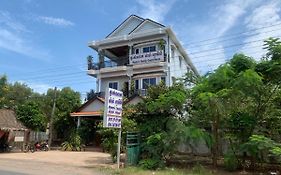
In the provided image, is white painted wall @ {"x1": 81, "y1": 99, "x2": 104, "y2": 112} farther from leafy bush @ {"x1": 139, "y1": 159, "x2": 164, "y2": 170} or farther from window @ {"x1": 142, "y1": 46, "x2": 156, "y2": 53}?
leafy bush @ {"x1": 139, "y1": 159, "x2": 164, "y2": 170}

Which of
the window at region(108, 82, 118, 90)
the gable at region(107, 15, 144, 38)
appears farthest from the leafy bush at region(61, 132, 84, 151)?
the gable at region(107, 15, 144, 38)

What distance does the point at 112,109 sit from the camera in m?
15.5

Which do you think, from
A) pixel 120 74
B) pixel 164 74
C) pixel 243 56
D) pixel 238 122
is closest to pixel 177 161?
pixel 238 122

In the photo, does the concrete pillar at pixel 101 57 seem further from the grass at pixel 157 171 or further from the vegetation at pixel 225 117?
the grass at pixel 157 171

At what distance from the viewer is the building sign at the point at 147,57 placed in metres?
29.5

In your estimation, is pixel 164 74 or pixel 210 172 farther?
pixel 164 74

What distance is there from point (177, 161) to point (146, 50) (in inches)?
603

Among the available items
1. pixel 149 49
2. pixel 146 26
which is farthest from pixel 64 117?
pixel 146 26

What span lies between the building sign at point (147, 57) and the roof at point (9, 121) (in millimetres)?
11390

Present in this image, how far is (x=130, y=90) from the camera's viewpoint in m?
29.9

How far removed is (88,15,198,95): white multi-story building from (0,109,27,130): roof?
328 inches

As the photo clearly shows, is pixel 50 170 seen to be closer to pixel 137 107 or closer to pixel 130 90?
pixel 137 107

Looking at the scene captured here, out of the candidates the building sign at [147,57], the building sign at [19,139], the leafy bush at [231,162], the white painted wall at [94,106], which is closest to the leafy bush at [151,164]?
the leafy bush at [231,162]

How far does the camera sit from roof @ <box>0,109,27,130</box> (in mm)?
25711
